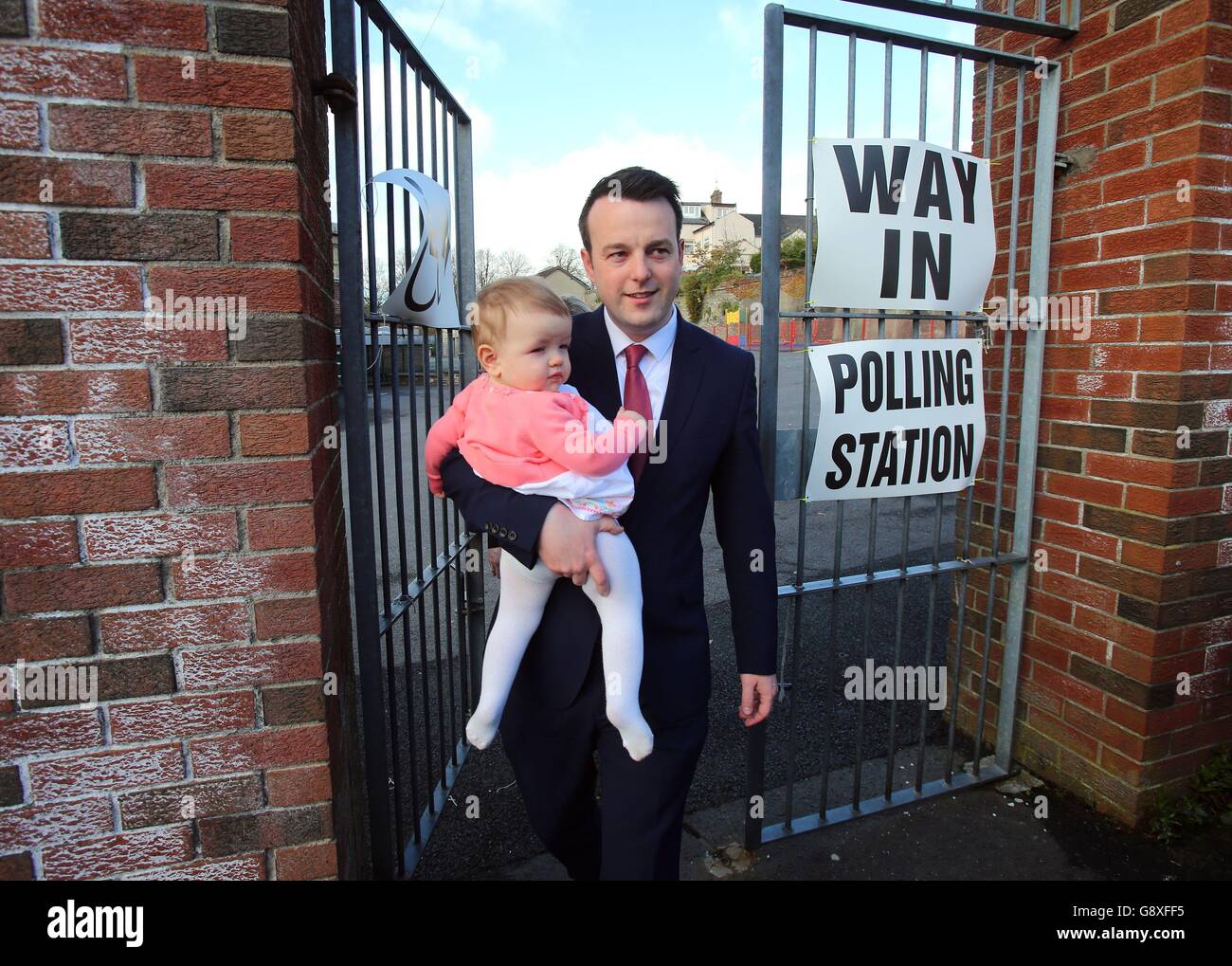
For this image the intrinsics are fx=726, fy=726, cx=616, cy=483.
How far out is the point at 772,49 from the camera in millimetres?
2363

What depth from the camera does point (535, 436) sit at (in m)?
1.72

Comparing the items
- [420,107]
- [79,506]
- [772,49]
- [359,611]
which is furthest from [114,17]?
[772,49]

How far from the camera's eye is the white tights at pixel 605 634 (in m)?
1.82

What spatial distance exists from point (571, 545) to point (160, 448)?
0.93 m

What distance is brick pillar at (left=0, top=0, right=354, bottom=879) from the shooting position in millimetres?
1496

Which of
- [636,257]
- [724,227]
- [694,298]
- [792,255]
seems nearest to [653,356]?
[636,257]

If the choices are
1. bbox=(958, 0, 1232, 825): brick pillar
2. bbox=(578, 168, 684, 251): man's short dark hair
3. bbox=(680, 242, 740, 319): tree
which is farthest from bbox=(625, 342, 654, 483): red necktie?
bbox=(680, 242, 740, 319): tree

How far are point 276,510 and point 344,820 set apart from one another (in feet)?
3.02

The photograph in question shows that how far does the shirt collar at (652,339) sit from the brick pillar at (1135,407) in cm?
194

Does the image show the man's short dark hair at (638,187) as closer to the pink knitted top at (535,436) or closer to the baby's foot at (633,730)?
the pink knitted top at (535,436)

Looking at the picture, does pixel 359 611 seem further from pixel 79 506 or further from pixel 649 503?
pixel 649 503

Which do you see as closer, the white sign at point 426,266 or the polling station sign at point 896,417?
the white sign at point 426,266

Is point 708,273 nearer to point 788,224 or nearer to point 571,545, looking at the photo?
point 788,224

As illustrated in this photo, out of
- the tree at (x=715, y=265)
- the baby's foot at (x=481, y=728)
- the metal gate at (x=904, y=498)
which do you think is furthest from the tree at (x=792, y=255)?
the baby's foot at (x=481, y=728)
